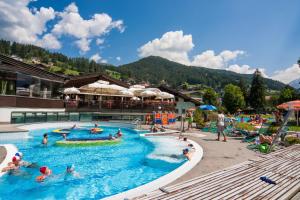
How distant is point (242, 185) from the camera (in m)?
4.71

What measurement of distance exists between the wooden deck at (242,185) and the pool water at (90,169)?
3.17 m

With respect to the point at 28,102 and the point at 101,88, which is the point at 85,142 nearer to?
the point at 28,102

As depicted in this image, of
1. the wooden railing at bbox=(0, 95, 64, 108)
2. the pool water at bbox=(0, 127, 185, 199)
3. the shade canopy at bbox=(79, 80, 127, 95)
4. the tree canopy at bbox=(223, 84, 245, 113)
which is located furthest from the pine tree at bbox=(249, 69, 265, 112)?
the pool water at bbox=(0, 127, 185, 199)

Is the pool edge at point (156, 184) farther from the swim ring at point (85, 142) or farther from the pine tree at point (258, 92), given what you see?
the pine tree at point (258, 92)

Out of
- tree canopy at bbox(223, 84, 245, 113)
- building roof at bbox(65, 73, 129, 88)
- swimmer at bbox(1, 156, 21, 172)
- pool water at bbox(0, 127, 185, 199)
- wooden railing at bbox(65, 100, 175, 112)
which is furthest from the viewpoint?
tree canopy at bbox(223, 84, 245, 113)

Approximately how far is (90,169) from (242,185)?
21.3ft

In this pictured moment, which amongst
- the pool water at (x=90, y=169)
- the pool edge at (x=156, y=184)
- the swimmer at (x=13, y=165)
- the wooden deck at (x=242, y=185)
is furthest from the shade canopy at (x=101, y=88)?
the wooden deck at (x=242, y=185)

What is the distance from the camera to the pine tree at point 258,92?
6769cm

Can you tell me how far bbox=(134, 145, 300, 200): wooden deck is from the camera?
13.7 feet

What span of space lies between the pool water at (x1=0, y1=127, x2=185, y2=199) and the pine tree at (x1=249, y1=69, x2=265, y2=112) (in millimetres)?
62190

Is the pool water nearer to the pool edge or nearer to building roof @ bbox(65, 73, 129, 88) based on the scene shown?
the pool edge

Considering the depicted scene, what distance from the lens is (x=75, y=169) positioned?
9.09 m

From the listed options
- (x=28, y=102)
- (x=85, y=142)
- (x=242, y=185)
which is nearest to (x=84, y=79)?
(x=28, y=102)

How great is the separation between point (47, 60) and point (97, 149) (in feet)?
509
